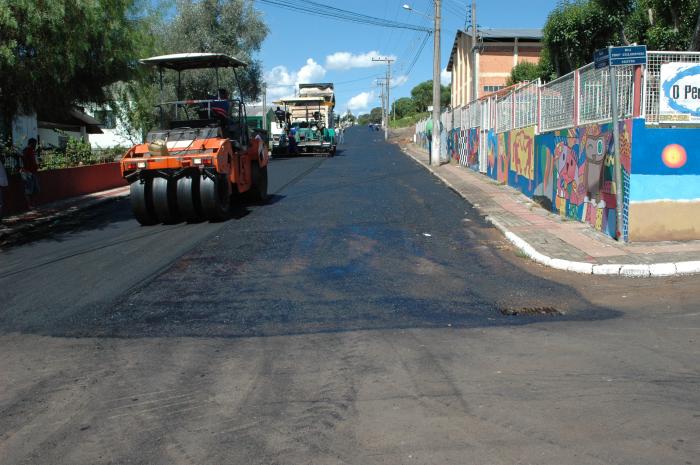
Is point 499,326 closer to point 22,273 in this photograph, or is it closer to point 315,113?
point 22,273

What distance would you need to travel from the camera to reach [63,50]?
12.4m

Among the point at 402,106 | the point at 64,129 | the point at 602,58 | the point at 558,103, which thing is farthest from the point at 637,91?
the point at 402,106

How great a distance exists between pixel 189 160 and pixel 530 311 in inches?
290

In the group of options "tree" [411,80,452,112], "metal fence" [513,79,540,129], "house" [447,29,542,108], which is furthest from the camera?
"tree" [411,80,452,112]

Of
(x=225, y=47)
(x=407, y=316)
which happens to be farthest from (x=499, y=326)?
(x=225, y=47)

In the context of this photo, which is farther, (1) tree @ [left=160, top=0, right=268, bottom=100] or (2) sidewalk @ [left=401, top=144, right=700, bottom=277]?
(1) tree @ [left=160, top=0, right=268, bottom=100]

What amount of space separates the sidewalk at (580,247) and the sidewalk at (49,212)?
9492 millimetres

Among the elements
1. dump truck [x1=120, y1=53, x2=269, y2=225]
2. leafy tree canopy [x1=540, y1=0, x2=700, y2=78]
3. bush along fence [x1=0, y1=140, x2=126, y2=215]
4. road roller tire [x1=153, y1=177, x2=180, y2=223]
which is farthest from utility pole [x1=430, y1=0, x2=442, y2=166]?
road roller tire [x1=153, y1=177, x2=180, y2=223]

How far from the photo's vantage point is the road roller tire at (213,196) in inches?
492

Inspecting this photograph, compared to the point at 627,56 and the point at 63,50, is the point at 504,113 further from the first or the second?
the point at 63,50

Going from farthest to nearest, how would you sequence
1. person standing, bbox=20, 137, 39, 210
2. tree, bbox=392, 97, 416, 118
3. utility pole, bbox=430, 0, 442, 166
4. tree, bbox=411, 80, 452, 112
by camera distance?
1. tree, bbox=392, 97, 416, 118
2. tree, bbox=411, 80, 452, 112
3. utility pole, bbox=430, 0, 442, 166
4. person standing, bbox=20, 137, 39, 210

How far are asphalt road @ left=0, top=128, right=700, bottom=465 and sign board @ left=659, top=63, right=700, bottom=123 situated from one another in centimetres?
321

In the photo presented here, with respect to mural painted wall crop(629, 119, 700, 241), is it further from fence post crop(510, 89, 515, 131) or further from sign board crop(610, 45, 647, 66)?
fence post crop(510, 89, 515, 131)

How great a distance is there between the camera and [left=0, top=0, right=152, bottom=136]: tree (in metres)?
11.4
